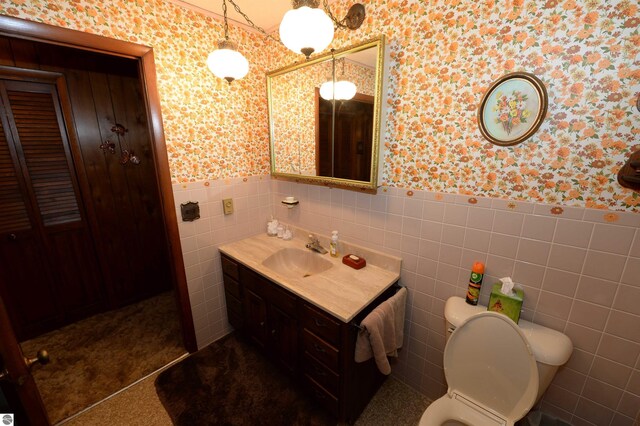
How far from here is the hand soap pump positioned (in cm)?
184

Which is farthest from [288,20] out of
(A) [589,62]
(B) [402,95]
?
(A) [589,62]

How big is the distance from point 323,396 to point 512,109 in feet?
5.80

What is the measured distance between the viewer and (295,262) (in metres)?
2.05

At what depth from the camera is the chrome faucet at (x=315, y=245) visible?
1.95m

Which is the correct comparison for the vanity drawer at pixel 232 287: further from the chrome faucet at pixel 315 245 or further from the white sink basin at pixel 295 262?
the chrome faucet at pixel 315 245

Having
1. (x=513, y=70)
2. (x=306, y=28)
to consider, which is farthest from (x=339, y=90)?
(x=513, y=70)

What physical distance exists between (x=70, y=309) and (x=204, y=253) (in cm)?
154

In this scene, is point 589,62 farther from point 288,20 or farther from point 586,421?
point 586,421

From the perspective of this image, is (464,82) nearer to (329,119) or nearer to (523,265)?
(329,119)

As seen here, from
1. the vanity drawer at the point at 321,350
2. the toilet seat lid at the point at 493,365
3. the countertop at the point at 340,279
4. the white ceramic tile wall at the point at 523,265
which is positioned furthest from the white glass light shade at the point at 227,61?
the toilet seat lid at the point at 493,365

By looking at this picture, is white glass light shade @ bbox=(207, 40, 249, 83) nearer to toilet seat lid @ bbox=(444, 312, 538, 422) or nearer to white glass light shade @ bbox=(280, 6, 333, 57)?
white glass light shade @ bbox=(280, 6, 333, 57)

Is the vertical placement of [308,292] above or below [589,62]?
below

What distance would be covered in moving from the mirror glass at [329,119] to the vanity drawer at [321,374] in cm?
108

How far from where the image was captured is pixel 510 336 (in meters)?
1.08
